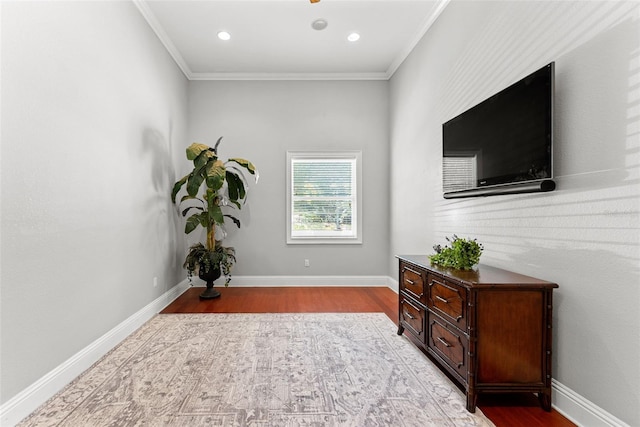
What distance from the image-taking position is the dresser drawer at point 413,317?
2.62 metres

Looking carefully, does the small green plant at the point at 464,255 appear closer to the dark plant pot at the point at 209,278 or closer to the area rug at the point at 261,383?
the area rug at the point at 261,383

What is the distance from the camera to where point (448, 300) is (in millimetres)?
2197

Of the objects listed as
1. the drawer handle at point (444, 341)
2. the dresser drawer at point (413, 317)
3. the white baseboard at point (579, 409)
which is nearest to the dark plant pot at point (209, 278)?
the dresser drawer at point (413, 317)

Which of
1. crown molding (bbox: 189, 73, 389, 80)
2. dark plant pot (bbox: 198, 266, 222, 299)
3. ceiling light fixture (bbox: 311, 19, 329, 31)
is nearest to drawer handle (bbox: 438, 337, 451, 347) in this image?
dark plant pot (bbox: 198, 266, 222, 299)

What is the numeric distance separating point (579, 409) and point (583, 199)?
1173 mm

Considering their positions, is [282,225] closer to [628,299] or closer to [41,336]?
[41,336]

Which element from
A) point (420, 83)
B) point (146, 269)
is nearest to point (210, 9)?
point (420, 83)

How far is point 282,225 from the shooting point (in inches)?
206

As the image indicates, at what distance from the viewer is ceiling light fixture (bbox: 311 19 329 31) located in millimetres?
3771

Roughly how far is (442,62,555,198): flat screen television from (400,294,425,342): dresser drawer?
1.07m

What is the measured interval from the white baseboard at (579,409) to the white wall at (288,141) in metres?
3.41

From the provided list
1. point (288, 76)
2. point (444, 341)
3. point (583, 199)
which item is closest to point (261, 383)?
point (444, 341)

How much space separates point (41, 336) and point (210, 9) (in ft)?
11.3

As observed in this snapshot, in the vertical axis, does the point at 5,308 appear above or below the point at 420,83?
below
